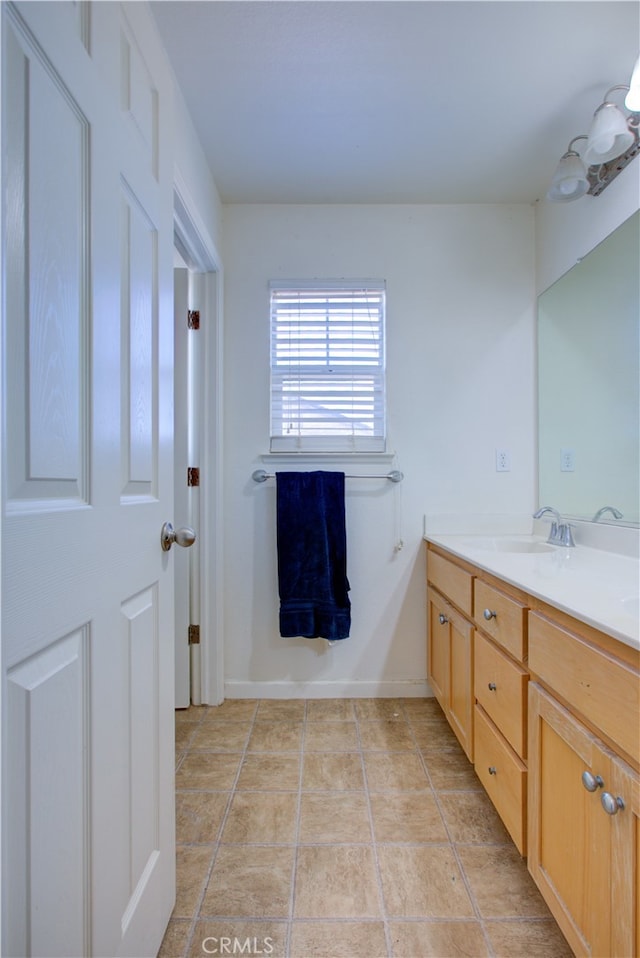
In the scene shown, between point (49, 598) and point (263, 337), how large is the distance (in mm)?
1732

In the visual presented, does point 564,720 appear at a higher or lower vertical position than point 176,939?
higher

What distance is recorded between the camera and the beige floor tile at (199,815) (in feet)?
4.13

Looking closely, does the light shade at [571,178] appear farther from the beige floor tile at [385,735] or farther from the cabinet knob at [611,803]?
the beige floor tile at [385,735]

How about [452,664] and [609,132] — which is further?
[452,664]

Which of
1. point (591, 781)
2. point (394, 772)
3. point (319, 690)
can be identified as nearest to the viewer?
point (591, 781)

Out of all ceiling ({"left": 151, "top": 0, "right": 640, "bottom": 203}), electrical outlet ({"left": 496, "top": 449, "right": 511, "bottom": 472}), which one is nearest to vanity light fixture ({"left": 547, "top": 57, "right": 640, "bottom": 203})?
ceiling ({"left": 151, "top": 0, "right": 640, "bottom": 203})

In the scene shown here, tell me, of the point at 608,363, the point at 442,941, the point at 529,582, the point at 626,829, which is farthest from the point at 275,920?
the point at 608,363

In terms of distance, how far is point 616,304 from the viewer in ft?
5.13

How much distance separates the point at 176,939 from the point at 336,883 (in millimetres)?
389

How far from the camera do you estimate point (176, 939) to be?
3.18 ft

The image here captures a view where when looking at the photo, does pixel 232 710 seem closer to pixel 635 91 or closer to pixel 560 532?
pixel 560 532

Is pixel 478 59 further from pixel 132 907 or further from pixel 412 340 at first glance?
pixel 132 907

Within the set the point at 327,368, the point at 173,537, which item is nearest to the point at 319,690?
the point at 173,537

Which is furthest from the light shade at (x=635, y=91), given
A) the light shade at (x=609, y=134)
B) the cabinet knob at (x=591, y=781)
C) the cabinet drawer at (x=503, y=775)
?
the cabinet drawer at (x=503, y=775)
